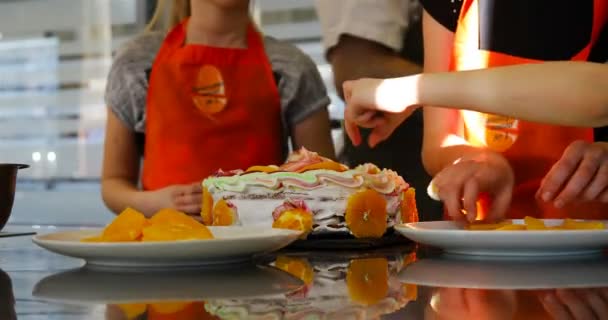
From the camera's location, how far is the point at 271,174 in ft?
2.80

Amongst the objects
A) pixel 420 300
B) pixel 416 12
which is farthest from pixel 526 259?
pixel 416 12

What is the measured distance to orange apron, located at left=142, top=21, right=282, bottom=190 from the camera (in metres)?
1.71

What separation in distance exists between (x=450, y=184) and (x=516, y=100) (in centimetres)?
16

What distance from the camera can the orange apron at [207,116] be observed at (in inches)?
67.2

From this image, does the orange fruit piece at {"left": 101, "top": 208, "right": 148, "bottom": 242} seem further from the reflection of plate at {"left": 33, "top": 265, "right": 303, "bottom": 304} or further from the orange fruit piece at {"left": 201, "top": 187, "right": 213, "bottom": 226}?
the orange fruit piece at {"left": 201, "top": 187, "right": 213, "bottom": 226}

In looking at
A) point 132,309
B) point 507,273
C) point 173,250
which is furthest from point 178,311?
point 507,273

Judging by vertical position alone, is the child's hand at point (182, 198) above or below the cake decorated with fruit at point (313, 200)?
below

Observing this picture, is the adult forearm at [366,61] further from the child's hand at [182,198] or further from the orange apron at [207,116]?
the child's hand at [182,198]

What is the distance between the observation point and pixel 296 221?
2.73 feet

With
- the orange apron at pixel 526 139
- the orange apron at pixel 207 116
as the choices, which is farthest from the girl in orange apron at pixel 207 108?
the orange apron at pixel 526 139

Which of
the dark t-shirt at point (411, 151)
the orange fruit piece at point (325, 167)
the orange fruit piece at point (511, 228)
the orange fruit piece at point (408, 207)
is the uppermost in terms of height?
the orange fruit piece at point (325, 167)

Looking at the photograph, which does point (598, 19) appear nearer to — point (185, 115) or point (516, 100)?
point (516, 100)

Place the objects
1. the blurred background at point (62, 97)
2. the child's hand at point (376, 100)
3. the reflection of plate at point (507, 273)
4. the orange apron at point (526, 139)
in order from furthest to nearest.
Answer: the blurred background at point (62, 97) < the orange apron at point (526, 139) < the child's hand at point (376, 100) < the reflection of plate at point (507, 273)

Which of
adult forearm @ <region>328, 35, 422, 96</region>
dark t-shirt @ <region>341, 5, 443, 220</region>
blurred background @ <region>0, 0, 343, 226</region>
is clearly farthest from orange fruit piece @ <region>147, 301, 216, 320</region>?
blurred background @ <region>0, 0, 343, 226</region>
